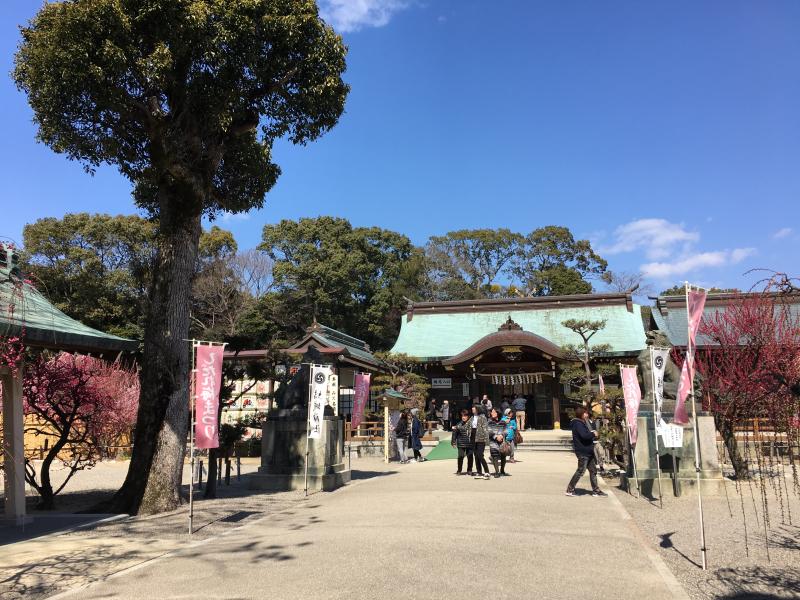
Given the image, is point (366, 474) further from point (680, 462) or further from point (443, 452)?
point (680, 462)

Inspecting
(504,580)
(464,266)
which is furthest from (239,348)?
(464,266)

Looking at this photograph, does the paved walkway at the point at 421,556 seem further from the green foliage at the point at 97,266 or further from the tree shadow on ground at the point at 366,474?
the green foliage at the point at 97,266

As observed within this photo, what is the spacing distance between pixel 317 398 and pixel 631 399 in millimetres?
6498

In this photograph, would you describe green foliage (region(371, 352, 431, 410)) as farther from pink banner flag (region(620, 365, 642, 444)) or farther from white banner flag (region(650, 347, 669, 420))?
white banner flag (region(650, 347, 669, 420))

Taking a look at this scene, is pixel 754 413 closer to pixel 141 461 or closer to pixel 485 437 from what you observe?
pixel 485 437

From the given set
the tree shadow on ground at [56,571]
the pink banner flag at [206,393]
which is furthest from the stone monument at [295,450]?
the tree shadow on ground at [56,571]

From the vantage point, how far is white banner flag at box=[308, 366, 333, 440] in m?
11.8

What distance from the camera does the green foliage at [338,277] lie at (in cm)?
3866

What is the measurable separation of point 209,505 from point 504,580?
6.80 metres

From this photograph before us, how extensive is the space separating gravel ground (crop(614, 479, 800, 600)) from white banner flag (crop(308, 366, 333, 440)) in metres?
6.01

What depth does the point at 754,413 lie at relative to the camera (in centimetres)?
1234

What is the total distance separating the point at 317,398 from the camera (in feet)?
39.4

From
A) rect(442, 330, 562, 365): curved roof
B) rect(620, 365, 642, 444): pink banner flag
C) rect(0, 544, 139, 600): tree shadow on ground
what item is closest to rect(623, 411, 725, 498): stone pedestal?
rect(620, 365, 642, 444): pink banner flag

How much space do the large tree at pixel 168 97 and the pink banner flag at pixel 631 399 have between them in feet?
28.0
